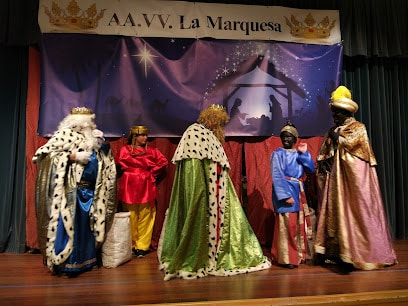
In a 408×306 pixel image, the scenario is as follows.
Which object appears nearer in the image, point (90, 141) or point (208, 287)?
point (208, 287)

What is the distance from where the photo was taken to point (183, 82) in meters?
3.76

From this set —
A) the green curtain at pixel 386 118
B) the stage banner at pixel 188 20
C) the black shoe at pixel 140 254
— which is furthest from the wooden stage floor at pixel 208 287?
the stage banner at pixel 188 20

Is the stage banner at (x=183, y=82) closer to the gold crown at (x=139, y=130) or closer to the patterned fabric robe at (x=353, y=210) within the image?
the gold crown at (x=139, y=130)

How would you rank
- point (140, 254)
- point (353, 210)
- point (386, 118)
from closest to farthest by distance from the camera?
point (353, 210), point (140, 254), point (386, 118)

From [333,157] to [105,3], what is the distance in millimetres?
2784

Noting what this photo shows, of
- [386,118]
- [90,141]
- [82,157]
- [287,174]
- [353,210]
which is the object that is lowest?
[353,210]

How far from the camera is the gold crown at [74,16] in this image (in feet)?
11.8

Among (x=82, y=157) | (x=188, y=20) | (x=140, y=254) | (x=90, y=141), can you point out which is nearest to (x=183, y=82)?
(x=188, y=20)

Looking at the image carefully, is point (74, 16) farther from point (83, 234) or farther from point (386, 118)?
point (386, 118)

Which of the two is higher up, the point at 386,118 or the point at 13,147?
the point at 386,118

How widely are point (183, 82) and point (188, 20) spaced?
2.24 ft

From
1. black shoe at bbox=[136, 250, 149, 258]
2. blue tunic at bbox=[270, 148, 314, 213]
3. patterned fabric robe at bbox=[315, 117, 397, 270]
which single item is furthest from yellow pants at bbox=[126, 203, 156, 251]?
patterned fabric robe at bbox=[315, 117, 397, 270]

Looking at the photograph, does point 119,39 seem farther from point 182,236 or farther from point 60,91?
point 182,236

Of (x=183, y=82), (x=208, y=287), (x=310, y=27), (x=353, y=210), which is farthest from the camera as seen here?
(x=310, y=27)
